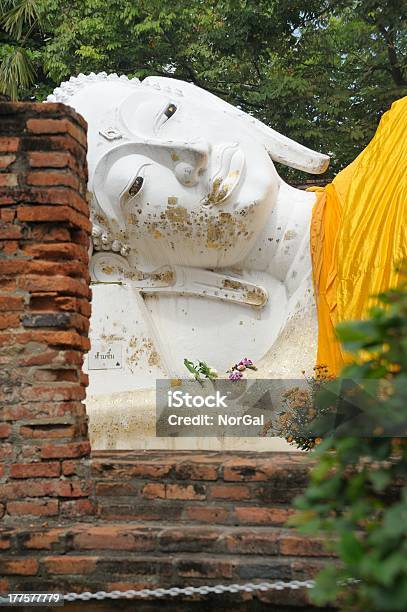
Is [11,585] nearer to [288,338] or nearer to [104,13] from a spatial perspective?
[288,338]

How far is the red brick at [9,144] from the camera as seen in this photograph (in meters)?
3.15

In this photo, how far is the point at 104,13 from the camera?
33.8ft

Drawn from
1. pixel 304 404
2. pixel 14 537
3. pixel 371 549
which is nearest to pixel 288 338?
pixel 304 404

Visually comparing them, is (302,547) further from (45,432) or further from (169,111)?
(169,111)

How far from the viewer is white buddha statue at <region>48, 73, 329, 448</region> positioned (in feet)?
17.8

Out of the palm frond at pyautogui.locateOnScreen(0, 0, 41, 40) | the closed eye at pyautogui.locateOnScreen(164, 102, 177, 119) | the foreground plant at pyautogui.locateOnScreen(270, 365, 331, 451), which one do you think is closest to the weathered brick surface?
the foreground plant at pyautogui.locateOnScreen(270, 365, 331, 451)

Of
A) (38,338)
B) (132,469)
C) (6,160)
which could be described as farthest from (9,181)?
(132,469)

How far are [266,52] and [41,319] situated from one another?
277 inches

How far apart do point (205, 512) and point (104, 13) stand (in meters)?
8.38

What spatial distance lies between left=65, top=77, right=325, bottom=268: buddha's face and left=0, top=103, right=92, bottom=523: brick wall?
2.25 m

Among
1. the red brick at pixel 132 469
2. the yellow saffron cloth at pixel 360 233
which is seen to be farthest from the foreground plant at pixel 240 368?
the red brick at pixel 132 469

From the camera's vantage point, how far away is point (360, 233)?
5.14m

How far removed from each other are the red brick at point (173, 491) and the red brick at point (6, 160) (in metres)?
1.25
